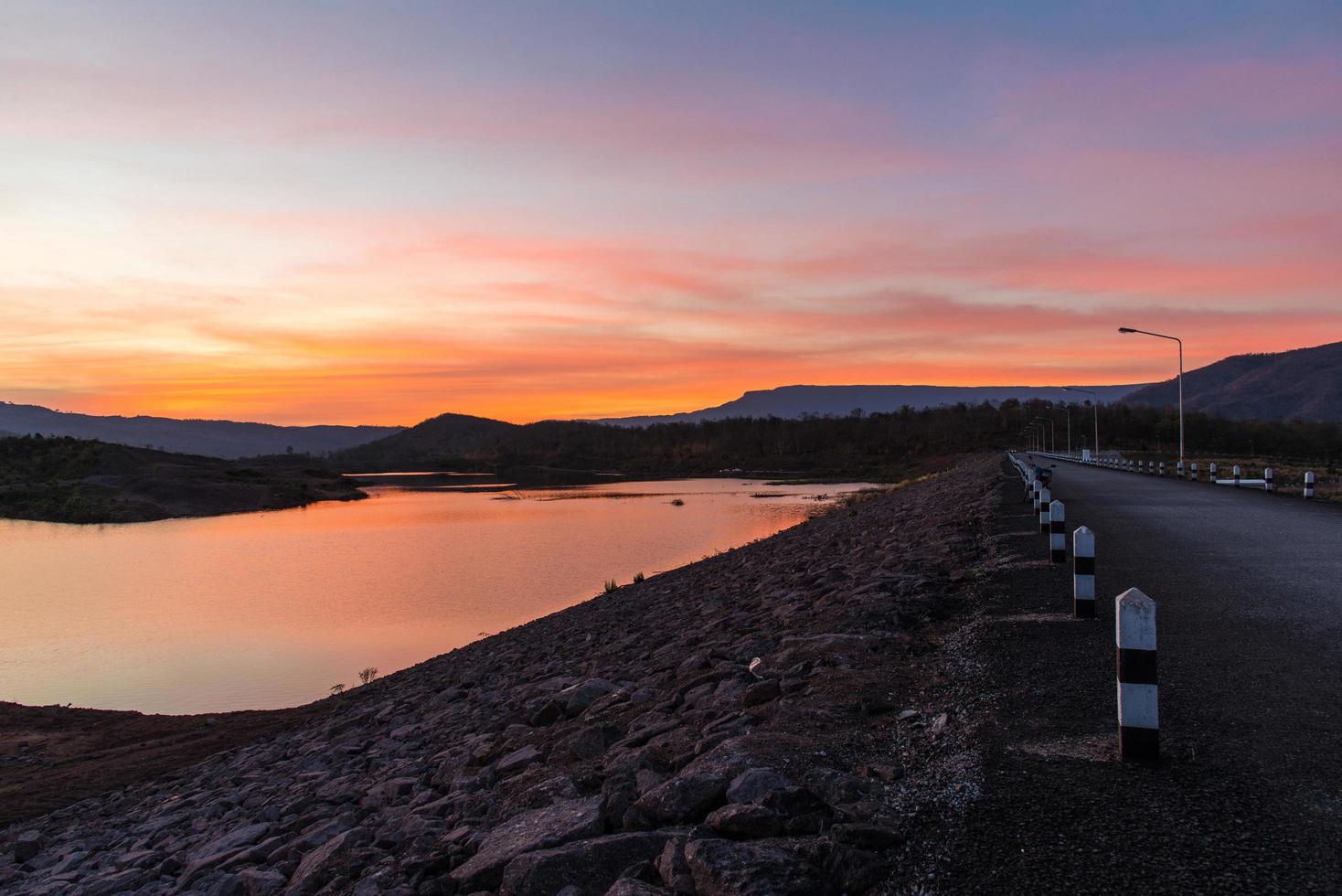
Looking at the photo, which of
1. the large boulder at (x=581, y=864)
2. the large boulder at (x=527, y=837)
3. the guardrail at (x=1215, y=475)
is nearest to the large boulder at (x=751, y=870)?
the large boulder at (x=581, y=864)

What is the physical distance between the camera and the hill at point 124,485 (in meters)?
54.7

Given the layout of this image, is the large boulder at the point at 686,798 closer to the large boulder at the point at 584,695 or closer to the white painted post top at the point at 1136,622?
the white painted post top at the point at 1136,622

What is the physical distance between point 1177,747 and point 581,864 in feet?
10.3

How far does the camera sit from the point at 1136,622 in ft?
14.1

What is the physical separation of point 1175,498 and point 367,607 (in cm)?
2089

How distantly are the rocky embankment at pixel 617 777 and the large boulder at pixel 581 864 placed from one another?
1cm

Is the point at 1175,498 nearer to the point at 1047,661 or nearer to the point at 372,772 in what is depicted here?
the point at 1047,661

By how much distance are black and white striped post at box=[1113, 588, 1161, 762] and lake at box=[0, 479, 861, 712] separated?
1318cm

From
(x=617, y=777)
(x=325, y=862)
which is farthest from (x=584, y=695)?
(x=617, y=777)

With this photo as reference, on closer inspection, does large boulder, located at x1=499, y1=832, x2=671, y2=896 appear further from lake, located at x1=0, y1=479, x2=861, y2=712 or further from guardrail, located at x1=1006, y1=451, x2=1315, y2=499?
guardrail, located at x1=1006, y1=451, x2=1315, y2=499

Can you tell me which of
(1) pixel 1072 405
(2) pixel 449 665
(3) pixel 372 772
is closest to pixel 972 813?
(3) pixel 372 772

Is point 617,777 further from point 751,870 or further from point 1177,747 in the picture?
point 1177,747

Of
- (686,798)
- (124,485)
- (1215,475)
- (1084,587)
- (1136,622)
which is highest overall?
(1215,475)

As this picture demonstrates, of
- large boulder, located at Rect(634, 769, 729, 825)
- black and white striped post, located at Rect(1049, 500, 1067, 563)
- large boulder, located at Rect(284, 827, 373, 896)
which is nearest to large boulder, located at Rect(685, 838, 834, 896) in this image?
large boulder, located at Rect(634, 769, 729, 825)
